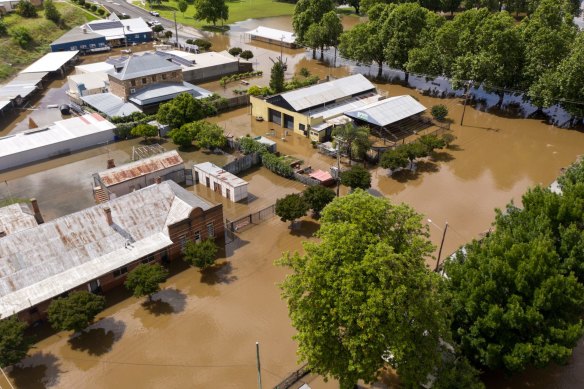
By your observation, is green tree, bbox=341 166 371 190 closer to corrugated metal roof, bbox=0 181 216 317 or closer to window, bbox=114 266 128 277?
corrugated metal roof, bbox=0 181 216 317

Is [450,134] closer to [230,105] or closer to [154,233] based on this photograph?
[230,105]

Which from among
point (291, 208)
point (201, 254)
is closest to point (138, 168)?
point (201, 254)

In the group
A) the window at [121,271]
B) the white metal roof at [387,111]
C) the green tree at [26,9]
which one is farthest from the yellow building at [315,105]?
the green tree at [26,9]

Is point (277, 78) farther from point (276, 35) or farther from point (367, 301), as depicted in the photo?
point (367, 301)

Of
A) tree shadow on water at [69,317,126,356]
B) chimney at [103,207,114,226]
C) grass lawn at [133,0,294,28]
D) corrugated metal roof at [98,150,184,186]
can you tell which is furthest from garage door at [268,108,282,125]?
grass lawn at [133,0,294,28]

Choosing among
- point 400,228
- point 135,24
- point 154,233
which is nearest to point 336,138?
point 154,233
